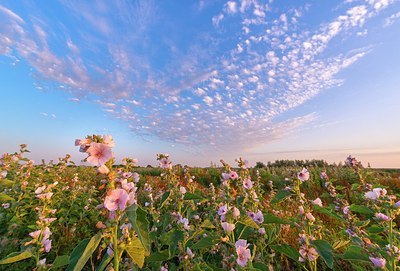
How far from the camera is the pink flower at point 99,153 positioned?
56.4 inches

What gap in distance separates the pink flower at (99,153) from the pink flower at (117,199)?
7.5 inches

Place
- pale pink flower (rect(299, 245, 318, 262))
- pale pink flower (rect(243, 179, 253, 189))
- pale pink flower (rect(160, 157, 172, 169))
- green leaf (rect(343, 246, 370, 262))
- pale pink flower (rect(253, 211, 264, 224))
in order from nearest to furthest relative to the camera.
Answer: green leaf (rect(343, 246, 370, 262)) < pale pink flower (rect(299, 245, 318, 262)) < pale pink flower (rect(253, 211, 264, 224)) < pale pink flower (rect(243, 179, 253, 189)) < pale pink flower (rect(160, 157, 172, 169))

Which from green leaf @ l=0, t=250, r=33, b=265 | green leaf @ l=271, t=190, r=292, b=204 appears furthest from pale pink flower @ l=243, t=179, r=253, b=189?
green leaf @ l=0, t=250, r=33, b=265

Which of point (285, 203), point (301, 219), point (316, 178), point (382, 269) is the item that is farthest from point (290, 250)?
point (316, 178)

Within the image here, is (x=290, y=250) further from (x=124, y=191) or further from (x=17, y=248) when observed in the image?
(x=17, y=248)

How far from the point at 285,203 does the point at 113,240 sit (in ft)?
22.7

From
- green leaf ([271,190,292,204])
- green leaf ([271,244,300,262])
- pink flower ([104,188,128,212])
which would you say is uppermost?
pink flower ([104,188,128,212])

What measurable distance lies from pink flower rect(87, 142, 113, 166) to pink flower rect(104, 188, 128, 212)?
0.19 metres

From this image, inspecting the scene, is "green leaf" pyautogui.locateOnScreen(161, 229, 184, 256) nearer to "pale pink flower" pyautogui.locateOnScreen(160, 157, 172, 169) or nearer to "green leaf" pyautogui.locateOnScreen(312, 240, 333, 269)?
"pale pink flower" pyautogui.locateOnScreen(160, 157, 172, 169)

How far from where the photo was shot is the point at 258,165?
1939 centimetres

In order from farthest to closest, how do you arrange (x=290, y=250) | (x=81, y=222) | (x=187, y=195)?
1. (x=81, y=222)
2. (x=187, y=195)
3. (x=290, y=250)

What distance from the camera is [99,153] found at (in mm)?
1470

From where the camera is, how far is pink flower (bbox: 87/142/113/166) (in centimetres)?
143

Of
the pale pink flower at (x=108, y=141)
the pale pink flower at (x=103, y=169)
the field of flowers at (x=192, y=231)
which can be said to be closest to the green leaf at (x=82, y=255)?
the field of flowers at (x=192, y=231)
